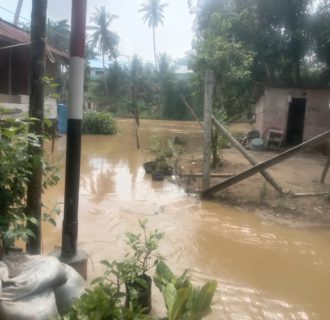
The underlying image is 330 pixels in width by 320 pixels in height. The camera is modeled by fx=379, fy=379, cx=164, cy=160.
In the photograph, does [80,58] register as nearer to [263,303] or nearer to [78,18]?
[78,18]

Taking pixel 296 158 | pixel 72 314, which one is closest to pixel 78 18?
pixel 72 314

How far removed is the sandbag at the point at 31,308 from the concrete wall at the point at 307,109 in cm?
1514

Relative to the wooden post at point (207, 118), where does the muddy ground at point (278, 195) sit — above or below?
below

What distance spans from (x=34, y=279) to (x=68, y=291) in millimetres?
355

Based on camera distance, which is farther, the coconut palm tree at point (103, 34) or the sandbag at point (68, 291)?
the coconut palm tree at point (103, 34)

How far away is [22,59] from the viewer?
14.2 m

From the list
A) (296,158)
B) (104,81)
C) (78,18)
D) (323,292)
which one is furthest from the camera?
(104,81)

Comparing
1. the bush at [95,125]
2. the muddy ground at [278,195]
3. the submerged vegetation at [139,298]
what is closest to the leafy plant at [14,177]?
the submerged vegetation at [139,298]

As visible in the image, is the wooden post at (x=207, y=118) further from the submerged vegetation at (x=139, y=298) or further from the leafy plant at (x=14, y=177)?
the leafy plant at (x=14, y=177)

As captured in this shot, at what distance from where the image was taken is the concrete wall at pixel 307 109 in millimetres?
15773

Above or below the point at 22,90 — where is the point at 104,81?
above

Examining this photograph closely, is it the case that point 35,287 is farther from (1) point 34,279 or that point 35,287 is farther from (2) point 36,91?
(2) point 36,91

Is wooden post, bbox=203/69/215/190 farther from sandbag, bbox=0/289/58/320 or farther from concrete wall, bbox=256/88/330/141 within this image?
concrete wall, bbox=256/88/330/141

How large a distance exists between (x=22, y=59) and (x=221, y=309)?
13189mm
